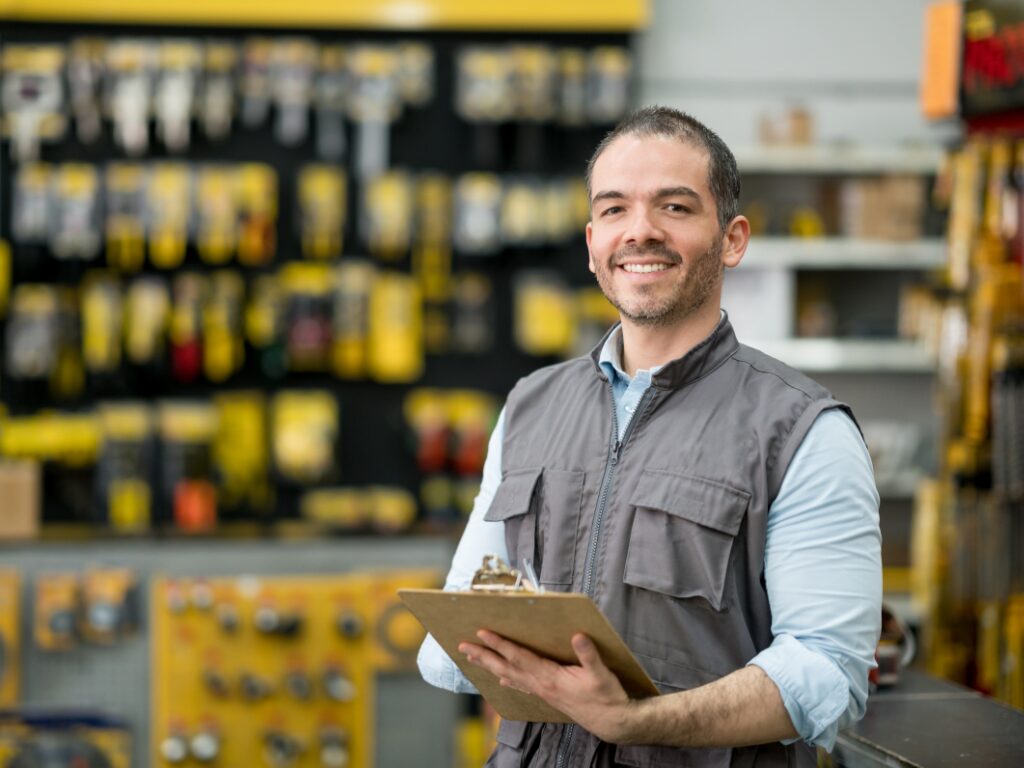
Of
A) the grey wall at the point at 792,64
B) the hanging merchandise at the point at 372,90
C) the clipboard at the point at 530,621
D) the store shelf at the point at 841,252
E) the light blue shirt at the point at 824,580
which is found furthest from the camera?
the grey wall at the point at 792,64

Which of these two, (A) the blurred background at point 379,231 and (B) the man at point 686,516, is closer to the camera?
(B) the man at point 686,516

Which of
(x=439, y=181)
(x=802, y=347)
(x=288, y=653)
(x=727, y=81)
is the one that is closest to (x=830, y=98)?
(x=727, y=81)

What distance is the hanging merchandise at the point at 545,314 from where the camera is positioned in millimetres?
5625

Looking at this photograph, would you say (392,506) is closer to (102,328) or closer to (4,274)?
(102,328)

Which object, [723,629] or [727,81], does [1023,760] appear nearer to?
[723,629]

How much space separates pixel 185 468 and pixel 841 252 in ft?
9.09

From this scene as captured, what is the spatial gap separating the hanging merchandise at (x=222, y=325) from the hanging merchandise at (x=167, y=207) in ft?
0.85

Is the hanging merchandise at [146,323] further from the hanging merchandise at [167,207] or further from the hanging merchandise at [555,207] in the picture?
the hanging merchandise at [555,207]

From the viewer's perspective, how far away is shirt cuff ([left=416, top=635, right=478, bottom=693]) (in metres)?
1.86

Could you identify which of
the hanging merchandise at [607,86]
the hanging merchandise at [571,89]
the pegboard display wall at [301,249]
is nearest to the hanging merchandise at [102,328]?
the pegboard display wall at [301,249]

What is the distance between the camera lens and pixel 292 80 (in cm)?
552

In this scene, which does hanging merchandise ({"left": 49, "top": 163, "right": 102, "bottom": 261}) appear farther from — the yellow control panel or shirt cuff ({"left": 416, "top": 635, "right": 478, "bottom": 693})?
shirt cuff ({"left": 416, "top": 635, "right": 478, "bottom": 693})

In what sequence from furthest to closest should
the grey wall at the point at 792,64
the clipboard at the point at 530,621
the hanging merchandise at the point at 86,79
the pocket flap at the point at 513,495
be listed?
1. the grey wall at the point at 792,64
2. the hanging merchandise at the point at 86,79
3. the pocket flap at the point at 513,495
4. the clipboard at the point at 530,621

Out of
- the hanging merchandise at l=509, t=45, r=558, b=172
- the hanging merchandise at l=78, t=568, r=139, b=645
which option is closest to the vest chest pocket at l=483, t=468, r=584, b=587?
the hanging merchandise at l=78, t=568, r=139, b=645
